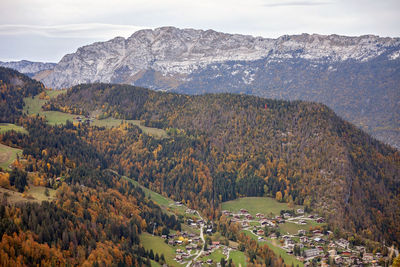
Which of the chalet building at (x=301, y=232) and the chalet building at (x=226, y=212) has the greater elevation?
the chalet building at (x=301, y=232)

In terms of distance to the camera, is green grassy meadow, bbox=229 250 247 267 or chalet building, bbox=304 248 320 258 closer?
green grassy meadow, bbox=229 250 247 267

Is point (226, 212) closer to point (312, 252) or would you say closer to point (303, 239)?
point (303, 239)

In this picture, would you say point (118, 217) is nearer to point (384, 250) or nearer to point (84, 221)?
point (84, 221)

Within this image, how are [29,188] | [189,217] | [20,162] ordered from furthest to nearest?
[189,217]
[20,162]
[29,188]

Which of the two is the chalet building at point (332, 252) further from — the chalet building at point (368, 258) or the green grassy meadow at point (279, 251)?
the green grassy meadow at point (279, 251)

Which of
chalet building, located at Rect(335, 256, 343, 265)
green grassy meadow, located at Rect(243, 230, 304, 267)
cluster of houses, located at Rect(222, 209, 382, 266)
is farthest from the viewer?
cluster of houses, located at Rect(222, 209, 382, 266)

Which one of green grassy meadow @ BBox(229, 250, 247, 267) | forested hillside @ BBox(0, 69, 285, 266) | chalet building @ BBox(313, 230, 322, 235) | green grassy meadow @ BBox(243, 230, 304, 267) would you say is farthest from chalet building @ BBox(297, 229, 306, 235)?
green grassy meadow @ BBox(229, 250, 247, 267)

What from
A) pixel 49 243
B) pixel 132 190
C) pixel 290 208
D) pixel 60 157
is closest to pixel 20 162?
pixel 60 157

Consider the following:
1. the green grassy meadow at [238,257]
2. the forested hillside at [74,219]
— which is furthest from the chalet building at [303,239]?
the green grassy meadow at [238,257]

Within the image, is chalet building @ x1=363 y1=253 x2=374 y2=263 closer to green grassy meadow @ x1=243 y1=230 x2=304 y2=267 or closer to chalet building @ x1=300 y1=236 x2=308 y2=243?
chalet building @ x1=300 y1=236 x2=308 y2=243

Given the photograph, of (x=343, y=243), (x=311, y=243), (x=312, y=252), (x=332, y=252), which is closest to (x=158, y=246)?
(x=312, y=252)

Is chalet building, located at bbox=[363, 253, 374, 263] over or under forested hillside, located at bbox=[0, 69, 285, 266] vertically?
under
